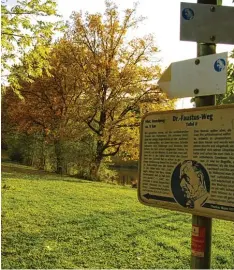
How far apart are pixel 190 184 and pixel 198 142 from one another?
0.25 m

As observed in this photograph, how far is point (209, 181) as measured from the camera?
2.18m

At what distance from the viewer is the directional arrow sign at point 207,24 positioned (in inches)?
93.1

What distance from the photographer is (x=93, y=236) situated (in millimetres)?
6055

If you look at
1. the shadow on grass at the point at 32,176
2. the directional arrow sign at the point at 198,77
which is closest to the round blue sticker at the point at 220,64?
the directional arrow sign at the point at 198,77

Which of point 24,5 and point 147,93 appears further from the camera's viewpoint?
point 147,93

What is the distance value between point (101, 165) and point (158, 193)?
18.8m

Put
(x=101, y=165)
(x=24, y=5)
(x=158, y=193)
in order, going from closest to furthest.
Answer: (x=158, y=193) < (x=24, y=5) < (x=101, y=165)

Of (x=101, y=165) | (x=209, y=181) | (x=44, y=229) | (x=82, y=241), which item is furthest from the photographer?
(x=101, y=165)

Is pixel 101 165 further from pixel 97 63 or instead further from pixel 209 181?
pixel 209 181

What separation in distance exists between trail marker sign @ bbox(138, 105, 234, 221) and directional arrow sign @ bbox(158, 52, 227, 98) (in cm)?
13

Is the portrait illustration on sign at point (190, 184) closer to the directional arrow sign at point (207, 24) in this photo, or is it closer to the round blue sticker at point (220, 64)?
the round blue sticker at point (220, 64)

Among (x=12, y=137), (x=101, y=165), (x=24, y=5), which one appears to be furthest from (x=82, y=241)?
(x=12, y=137)

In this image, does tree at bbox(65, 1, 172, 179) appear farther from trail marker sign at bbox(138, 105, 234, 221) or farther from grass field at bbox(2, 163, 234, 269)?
trail marker sign at bbox(138, 105, 234, 221)

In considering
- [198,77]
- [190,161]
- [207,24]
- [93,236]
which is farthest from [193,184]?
[93,236]
